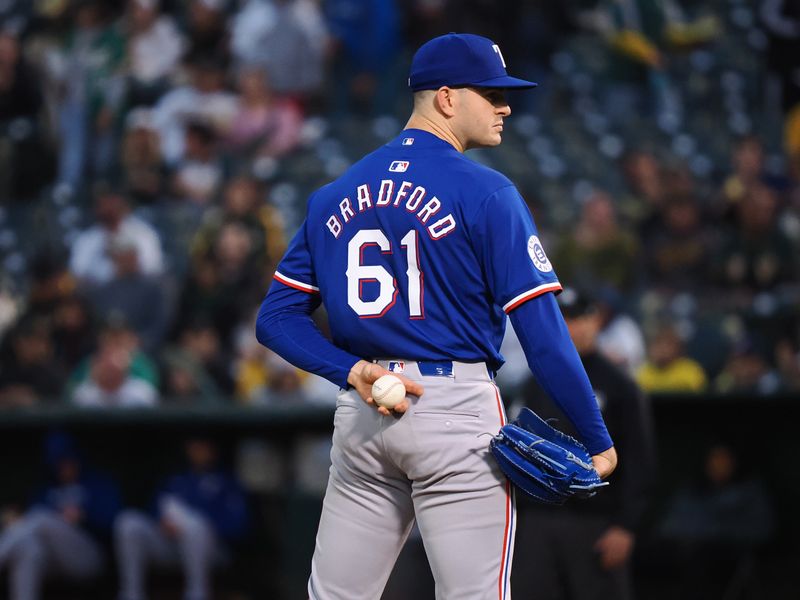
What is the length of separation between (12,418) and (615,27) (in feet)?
19.9

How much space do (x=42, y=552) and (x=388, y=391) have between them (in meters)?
4.40

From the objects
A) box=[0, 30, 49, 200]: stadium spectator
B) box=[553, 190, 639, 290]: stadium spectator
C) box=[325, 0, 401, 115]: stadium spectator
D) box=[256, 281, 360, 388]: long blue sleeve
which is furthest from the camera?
box=[325, 0, 401, 115]: stadium spectator

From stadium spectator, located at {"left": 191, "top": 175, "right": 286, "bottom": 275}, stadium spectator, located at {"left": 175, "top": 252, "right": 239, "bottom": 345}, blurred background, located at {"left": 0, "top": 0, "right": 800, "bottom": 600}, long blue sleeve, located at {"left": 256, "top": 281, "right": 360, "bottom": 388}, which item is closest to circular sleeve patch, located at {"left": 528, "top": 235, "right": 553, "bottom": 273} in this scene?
long blue sleeve, located at {"left": 256, "top": 281, "right": 360, "bottom": 388}

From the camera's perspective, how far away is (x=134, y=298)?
864cm

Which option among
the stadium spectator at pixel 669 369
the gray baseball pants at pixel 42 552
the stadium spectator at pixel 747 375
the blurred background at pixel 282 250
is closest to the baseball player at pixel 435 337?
the blurred background at pixel 282 250

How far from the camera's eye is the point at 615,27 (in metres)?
10.8

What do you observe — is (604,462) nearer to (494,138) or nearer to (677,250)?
(494,138)

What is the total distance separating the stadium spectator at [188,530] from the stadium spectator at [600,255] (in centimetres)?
267

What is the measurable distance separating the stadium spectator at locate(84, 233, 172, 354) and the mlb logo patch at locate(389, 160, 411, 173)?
5543 millimetres

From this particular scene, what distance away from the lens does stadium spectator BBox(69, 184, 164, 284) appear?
8875 mm

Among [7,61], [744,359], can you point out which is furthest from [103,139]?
[744,359]

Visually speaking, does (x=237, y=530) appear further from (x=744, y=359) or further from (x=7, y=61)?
(x=7, y=61)

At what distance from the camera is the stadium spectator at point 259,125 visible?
9.99 m

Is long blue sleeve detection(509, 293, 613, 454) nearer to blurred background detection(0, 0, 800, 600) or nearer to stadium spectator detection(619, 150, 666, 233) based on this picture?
blurred background detection(0, 0, 800, 600)
